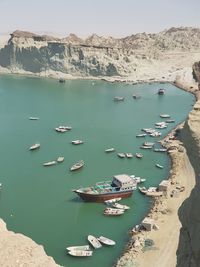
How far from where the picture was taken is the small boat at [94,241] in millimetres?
31625

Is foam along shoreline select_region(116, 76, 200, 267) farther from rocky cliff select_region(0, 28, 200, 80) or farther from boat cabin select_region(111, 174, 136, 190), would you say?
rocky cliff select_region(0, 28, 200, 80)

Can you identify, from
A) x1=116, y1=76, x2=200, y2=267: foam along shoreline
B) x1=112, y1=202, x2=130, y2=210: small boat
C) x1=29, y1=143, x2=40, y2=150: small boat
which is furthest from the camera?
x1=29, y1=143, x2=40, y2=150: small boat

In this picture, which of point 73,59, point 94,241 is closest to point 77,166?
point 94,241

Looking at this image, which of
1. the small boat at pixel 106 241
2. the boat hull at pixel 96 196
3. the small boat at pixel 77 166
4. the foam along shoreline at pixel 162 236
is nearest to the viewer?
the foam along shoreline at pixel 162 236

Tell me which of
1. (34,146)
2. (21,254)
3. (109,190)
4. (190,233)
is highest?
(190,233)

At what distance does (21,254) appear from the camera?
77.4ft

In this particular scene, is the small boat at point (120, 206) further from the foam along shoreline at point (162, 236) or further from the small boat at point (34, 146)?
the small boat at point (34, 146)

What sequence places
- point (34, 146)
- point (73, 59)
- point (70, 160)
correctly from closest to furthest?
point (70, 160) < point (34, 146) < point (73, 59)

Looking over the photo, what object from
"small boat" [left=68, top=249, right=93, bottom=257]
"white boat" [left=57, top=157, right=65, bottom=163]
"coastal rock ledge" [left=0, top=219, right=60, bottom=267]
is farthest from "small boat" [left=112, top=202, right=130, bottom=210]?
"white boat" [left=57, top=157, right=65, bottom=163]

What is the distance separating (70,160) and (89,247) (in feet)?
71.3

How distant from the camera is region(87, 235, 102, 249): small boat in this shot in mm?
31625

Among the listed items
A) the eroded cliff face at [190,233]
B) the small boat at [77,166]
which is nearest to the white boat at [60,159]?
the small boat at [77,166]

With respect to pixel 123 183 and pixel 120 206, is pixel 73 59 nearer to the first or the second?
pixel 123 183

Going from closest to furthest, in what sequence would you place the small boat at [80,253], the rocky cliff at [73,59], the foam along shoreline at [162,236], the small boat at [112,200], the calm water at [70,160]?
the foam along shoreline at [162,236], the small boat at [80,253], the calm water at [70,160], the small boat at [112,200], the rocky cliff at [73,59]
